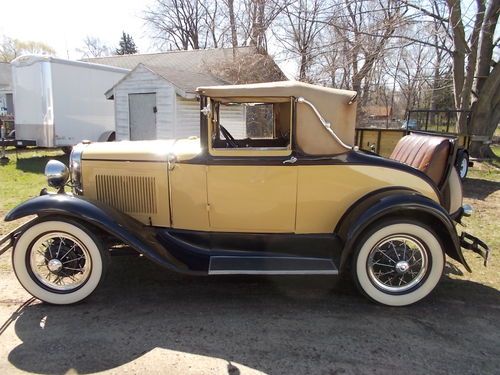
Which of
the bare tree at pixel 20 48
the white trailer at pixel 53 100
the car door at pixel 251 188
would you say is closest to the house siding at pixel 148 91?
the white trailer at pixel 53 100

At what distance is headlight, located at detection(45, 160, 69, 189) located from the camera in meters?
3.73

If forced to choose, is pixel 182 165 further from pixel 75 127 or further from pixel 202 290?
pixel 75 127

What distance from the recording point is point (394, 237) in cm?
338

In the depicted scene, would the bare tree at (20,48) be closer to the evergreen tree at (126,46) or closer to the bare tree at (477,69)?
the evergreen tree at (126,46)

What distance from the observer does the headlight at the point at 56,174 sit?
3727mm

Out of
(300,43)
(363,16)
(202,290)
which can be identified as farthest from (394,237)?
(300,43)

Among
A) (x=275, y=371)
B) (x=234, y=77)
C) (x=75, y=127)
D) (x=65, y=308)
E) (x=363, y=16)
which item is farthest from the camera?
(x=234, y=77)

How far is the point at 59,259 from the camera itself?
3.33 meters

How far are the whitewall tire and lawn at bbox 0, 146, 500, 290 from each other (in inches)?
91.1

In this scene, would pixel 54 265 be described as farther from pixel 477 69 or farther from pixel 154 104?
pixel 477 69

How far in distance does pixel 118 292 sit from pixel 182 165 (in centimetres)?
133

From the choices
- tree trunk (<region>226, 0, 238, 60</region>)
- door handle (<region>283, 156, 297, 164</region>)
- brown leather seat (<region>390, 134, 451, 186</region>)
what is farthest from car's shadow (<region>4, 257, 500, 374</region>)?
tree trunk (<region>226, 0, 238, 60</region>)

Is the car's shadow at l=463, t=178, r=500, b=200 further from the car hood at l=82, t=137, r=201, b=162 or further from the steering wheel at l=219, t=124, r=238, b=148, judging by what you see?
the car hood at l=82, t=137, r=201, b=162

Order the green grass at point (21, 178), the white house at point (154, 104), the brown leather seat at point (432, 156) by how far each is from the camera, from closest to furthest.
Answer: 1. the brown leather seat at point (432, 156)
2. the green grass at point (21, 178)
3. the white house at point (154, 104)
